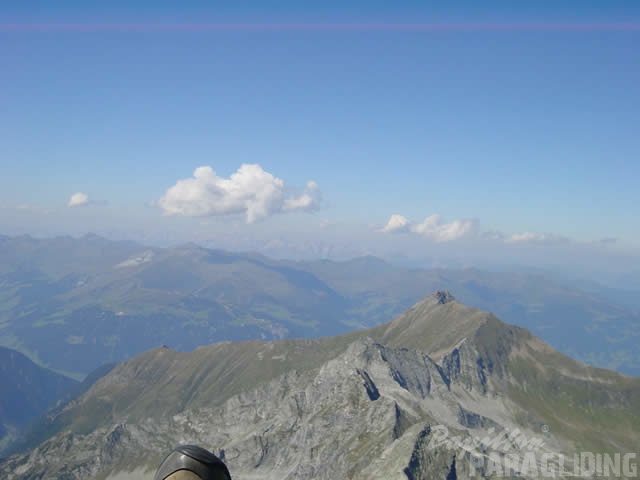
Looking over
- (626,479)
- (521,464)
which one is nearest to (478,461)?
(521,464)

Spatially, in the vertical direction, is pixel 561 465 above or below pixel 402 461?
below

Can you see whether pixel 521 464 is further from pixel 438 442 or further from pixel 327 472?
pixel 327 472

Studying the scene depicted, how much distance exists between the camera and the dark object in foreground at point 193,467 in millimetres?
8422

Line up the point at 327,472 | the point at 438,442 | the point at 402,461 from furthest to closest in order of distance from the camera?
the point at 327,472, the point at 438,442, the point at 402,461

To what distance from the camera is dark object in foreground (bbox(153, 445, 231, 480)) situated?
8422mm

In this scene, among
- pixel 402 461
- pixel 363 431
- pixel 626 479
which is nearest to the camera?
pixel 402 461

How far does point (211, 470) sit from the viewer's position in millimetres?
8523

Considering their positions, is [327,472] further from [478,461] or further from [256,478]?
[478,461]

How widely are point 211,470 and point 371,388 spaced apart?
572ft

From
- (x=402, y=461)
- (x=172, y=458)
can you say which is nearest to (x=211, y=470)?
(x=172, y=458)

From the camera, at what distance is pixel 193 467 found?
848cm

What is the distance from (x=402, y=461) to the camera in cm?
12081

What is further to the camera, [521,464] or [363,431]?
[521,464]

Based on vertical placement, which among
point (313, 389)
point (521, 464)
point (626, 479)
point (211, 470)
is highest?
point (211, 470)
